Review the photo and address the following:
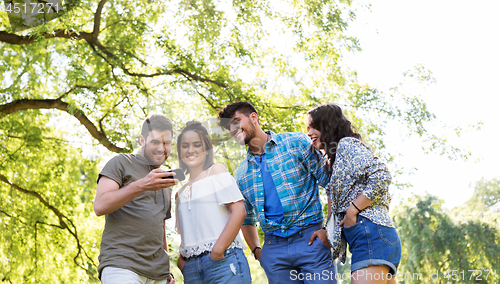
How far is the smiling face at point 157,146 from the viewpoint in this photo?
7.69 ft

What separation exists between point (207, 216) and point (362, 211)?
95 centimetres

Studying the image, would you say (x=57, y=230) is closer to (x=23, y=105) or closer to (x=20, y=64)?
(x=23, y=105)

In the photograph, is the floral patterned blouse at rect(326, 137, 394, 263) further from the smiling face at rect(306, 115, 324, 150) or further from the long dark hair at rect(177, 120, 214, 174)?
the long dark hair at rect(177, 120, 214, 174)

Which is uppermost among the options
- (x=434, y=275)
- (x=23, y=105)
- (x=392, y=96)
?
(x=392, y=96)

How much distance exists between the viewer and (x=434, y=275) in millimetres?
20047

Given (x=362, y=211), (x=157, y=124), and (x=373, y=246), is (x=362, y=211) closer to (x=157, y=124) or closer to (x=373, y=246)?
(x=373, y=246)

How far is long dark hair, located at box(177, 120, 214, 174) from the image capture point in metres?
2.38

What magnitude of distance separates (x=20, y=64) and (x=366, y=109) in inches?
279

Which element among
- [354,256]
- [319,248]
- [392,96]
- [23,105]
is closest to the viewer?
[354,256]

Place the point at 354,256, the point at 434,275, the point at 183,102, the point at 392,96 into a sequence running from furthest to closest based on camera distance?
the point at 434,275
the point at 392,96
the point at 183,102
the point at 354,256

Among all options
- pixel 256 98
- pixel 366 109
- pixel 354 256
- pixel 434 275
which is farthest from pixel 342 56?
pixel 434 275

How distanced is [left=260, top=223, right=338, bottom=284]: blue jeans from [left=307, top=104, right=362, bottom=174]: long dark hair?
510 mm

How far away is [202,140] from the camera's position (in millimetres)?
2387

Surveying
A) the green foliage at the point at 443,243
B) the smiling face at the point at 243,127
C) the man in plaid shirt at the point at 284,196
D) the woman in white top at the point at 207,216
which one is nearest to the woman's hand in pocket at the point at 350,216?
the man in plaid shirt at the point at 284,196
